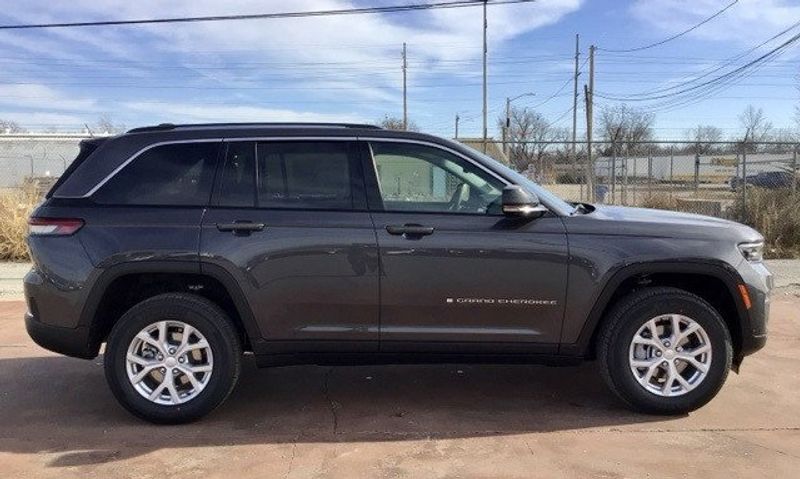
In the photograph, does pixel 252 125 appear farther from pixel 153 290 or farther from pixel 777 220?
pixel 777 220

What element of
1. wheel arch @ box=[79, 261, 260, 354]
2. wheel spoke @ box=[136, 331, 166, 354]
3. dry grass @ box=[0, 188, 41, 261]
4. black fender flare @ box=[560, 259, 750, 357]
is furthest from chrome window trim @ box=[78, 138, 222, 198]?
dry grass @ box=[0, 188, 41, 261]

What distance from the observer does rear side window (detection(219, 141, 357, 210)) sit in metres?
4.43

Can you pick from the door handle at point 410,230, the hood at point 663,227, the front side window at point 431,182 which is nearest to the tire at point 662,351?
the hood at point 663,227

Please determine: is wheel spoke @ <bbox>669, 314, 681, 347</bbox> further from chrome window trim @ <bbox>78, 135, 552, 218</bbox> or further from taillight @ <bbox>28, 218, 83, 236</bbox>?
taillight @ <bbox>28, 218, 83, 236</bbox>

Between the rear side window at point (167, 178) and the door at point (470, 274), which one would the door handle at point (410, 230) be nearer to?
the door at point (470, 274)

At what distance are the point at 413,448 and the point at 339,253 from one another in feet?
4.14

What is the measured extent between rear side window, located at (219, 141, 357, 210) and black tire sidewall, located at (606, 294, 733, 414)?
1944mm

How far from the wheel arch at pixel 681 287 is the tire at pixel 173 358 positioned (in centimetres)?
220

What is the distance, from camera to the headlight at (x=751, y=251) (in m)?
4.45

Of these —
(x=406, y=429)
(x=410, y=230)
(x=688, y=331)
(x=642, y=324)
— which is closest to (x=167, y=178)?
(x=410, y=230)

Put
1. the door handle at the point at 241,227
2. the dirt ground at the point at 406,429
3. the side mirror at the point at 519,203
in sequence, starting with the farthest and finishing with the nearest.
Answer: the door handle at the point at 241,227, the side mirror at the point at 519,203, the dirt ground at the point at 406,429

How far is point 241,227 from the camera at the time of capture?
14.1ft

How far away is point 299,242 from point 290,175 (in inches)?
18.9

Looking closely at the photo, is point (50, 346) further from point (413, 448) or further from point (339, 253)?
Result: point (413, 448)
